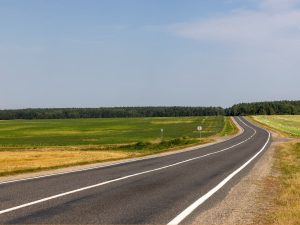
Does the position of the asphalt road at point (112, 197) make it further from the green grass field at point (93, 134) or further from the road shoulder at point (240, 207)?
the green grass field at point (93, 134)

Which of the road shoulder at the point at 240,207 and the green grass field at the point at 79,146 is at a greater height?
the road shoulder at the point at 240,207

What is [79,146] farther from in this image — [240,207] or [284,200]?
[240,207]

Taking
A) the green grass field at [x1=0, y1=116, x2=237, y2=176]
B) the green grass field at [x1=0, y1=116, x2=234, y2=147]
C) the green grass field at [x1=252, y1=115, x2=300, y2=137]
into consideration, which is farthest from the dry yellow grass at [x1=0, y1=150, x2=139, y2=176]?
the green grass field at [x1=252, y1=115, x2=300, y2=137]

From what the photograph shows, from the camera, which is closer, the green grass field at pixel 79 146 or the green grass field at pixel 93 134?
the green grass field at pixel 79 146

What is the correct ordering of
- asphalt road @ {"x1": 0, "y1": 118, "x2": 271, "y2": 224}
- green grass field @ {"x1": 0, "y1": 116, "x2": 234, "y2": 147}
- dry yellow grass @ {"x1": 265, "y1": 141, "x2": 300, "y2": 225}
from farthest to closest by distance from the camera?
green grass field @ {"x1": 0, "y1": 116, "x2": 234, "y2": 147}
dry yellow grass @ {"x1": 265, "y1": 141, "x2": 300, "y2": 225}
asphalt road @ {"x1": 0, "y1": 118, "x2": 271, "y2": 224}

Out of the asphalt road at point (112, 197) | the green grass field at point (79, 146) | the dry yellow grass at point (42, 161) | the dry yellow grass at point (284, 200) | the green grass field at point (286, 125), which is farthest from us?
the green grass field at point (286, 125)

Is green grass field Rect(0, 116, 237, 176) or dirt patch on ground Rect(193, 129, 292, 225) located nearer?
dirt patch on ground Rect(193, 129, 292, 225)

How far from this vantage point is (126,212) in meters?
10.6

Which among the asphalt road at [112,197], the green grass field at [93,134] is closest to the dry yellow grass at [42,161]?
the asphalt road at [112,197]

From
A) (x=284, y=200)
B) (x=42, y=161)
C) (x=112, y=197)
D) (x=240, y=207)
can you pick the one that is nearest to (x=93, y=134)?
(x=42, y=161)

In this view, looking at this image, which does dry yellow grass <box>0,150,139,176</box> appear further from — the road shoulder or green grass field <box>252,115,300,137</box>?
green grass field <box>252,115,300,137</box>

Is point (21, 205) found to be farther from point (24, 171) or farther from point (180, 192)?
point (24, 171)

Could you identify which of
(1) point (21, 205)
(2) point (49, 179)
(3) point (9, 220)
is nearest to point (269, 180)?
(2) point (49, 179)

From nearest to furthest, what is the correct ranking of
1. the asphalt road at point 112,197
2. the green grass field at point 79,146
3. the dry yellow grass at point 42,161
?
the asphalt road at point 112,197 → the dry yellow grass at point 42,161 → the green grass field at point 79,146
